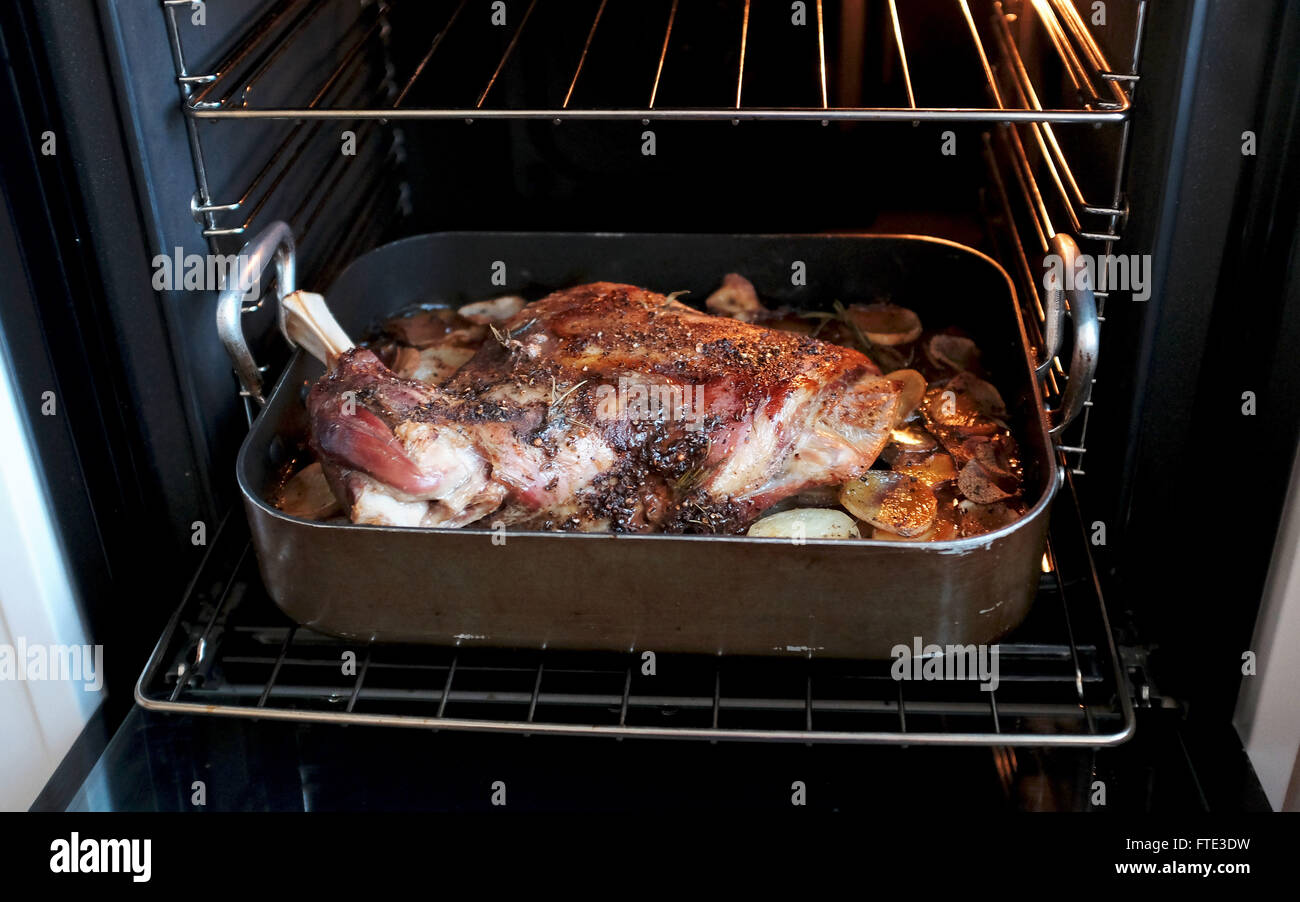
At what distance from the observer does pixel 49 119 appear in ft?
4.43

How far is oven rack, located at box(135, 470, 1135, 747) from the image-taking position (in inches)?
53.1

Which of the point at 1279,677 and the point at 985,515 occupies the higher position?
the point at 985,515

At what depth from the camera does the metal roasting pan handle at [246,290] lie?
1419 millimetres

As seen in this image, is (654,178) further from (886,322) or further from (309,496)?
(309,496)

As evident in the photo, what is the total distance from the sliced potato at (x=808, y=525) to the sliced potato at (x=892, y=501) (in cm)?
2

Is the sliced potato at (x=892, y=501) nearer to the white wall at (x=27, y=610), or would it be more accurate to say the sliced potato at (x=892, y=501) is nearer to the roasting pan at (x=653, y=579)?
the roasting pan at (x=653, y=579)

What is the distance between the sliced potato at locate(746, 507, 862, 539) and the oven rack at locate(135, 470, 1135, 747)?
15 cm

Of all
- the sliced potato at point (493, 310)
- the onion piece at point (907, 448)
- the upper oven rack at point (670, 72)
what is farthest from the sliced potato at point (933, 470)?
the sliced potato at point (493, 310)

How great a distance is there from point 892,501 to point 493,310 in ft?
2.42

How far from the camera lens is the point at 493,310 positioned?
1910mm

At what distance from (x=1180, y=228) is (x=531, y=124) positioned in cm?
106

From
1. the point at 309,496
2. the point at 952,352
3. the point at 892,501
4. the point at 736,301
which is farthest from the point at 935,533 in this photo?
the point at 309,496
